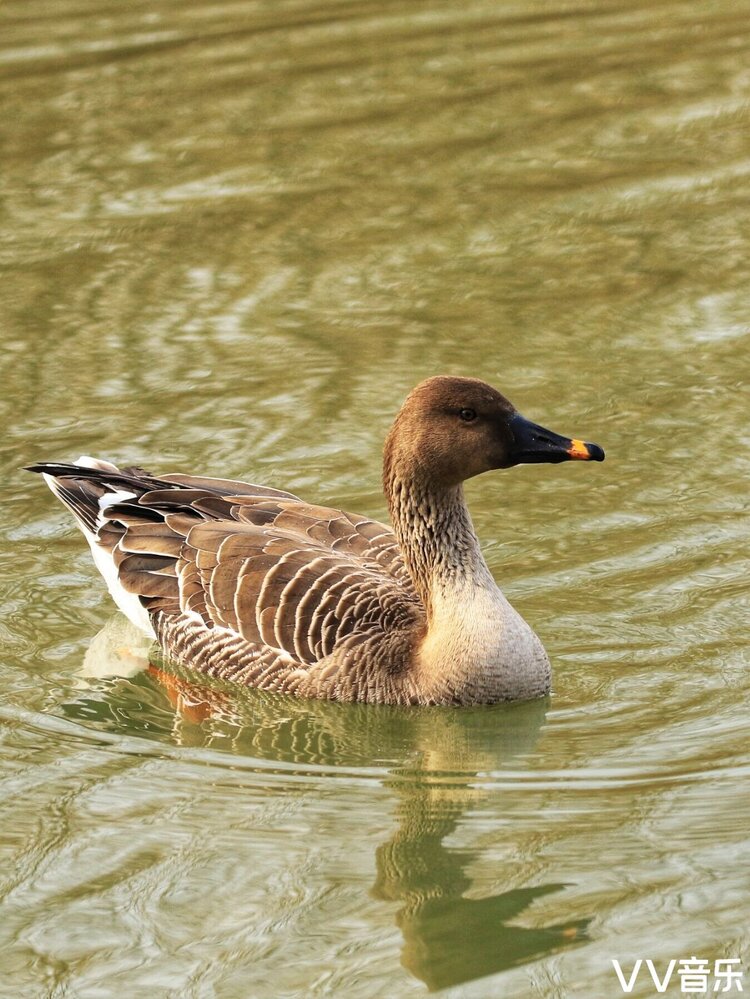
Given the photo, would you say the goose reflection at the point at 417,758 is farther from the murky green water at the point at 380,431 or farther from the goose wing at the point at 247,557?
the goose wing at the point at 247,557

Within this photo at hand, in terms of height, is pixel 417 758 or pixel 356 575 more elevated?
pixel 356 575

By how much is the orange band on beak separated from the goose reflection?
1357 millimetres

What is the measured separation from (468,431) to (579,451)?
1.94ft

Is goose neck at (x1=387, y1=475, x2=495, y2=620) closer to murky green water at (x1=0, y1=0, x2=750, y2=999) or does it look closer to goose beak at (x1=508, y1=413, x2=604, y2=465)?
goose beak at (x1=508, y1=413, x2=604, y2=465)

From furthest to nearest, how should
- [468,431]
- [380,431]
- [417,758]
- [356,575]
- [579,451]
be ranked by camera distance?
[380,431] → [356,575] → [468,431] → [417,758] → [579,451]

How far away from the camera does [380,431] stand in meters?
11.7

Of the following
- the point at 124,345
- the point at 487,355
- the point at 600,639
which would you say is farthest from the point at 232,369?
the point at 600,639

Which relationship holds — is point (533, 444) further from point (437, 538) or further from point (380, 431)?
point (380, 431)

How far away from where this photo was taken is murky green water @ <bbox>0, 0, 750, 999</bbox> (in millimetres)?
7082

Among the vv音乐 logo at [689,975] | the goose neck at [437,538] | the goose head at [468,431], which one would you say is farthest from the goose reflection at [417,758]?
→ the goose head at [468,431]

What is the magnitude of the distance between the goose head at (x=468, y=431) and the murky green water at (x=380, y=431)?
1285 millimetres

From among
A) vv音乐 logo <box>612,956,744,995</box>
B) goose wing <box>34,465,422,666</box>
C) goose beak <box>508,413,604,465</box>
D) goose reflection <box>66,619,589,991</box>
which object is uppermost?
goose beak <box>508,413,604,465</box>

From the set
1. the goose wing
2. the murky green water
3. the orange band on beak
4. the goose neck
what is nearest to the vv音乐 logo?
the murky green water

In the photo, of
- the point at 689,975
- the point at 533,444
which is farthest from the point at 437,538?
the point at 689,975
